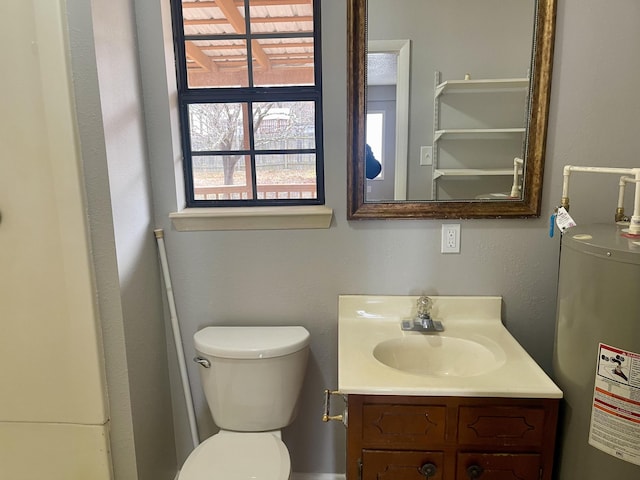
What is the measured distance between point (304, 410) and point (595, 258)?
1211 millimetres

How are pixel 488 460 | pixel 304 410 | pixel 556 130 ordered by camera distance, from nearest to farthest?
1. pixel 488 460
2. pixel 556 130
3. pixel 304 410

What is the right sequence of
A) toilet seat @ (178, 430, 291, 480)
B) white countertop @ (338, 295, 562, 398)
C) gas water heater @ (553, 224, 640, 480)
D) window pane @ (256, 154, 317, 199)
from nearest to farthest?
gas water heater @ (553, 224, 640, 480), white countertop @ (338, 295, 562, 398), toilet seat @ (178, 430, 291, 480), window pane @ (256, 154, 317, 199)

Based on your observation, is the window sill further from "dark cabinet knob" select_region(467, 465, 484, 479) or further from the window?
"dark cabinet knob" select_region(467, 465, 484, 479)

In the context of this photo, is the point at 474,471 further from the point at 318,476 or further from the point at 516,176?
the point at 516,176

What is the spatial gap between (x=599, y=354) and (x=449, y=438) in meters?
0.44

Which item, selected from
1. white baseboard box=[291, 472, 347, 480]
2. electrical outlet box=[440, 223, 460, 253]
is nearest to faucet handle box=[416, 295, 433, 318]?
electrical outlet box=[440, 223, 460, 253]

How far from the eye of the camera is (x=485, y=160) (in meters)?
1.56

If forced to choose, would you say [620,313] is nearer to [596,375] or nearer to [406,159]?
[596,375]

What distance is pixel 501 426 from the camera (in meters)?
1.21

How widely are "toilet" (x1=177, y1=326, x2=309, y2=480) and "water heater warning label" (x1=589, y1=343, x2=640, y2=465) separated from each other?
2.91ft

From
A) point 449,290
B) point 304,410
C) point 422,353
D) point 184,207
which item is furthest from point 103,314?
point 449,290

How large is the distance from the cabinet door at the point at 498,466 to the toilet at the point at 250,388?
1.82ft

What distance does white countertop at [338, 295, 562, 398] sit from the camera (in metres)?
1.18

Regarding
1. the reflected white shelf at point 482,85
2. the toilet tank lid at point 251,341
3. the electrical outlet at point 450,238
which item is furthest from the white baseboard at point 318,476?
the reflected white shelf at point 482,85
